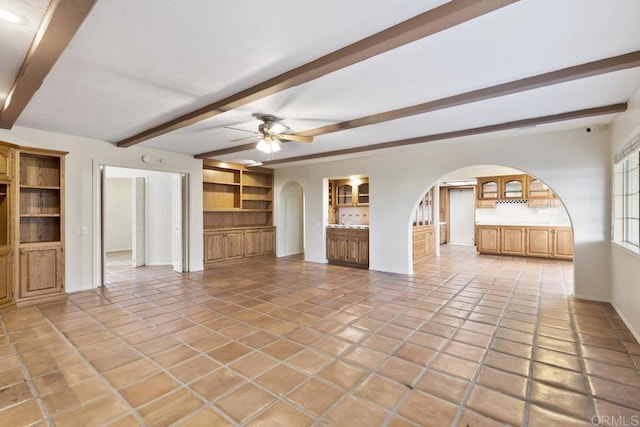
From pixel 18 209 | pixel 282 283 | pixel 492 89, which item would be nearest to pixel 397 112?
pixel 492 89

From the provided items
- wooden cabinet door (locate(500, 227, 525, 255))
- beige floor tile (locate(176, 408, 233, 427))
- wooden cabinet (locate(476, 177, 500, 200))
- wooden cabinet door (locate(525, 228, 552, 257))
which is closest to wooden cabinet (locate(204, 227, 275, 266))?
beige floor tile (locate(176, 408, 233, 427))

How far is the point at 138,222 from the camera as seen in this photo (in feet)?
23.3

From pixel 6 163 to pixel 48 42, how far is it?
3017 mm

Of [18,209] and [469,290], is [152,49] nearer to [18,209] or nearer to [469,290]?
[18,209]

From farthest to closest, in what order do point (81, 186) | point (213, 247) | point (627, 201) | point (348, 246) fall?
point (348, 246) → point (213, 247) → point (81, 186) → point (627, 201)

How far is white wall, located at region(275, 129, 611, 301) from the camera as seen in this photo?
14.1ft

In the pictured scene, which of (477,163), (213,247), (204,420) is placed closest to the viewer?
(204,420)

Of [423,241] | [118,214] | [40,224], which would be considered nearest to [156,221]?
[40,224]

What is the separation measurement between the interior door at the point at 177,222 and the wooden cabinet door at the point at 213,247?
57 cm

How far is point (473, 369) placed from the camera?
2436mm

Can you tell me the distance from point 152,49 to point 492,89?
306 cm

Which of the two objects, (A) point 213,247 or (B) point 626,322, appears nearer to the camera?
(B) point 626,322

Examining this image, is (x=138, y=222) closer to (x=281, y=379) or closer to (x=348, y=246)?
(x=348, y=246)

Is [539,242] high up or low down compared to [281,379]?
up
